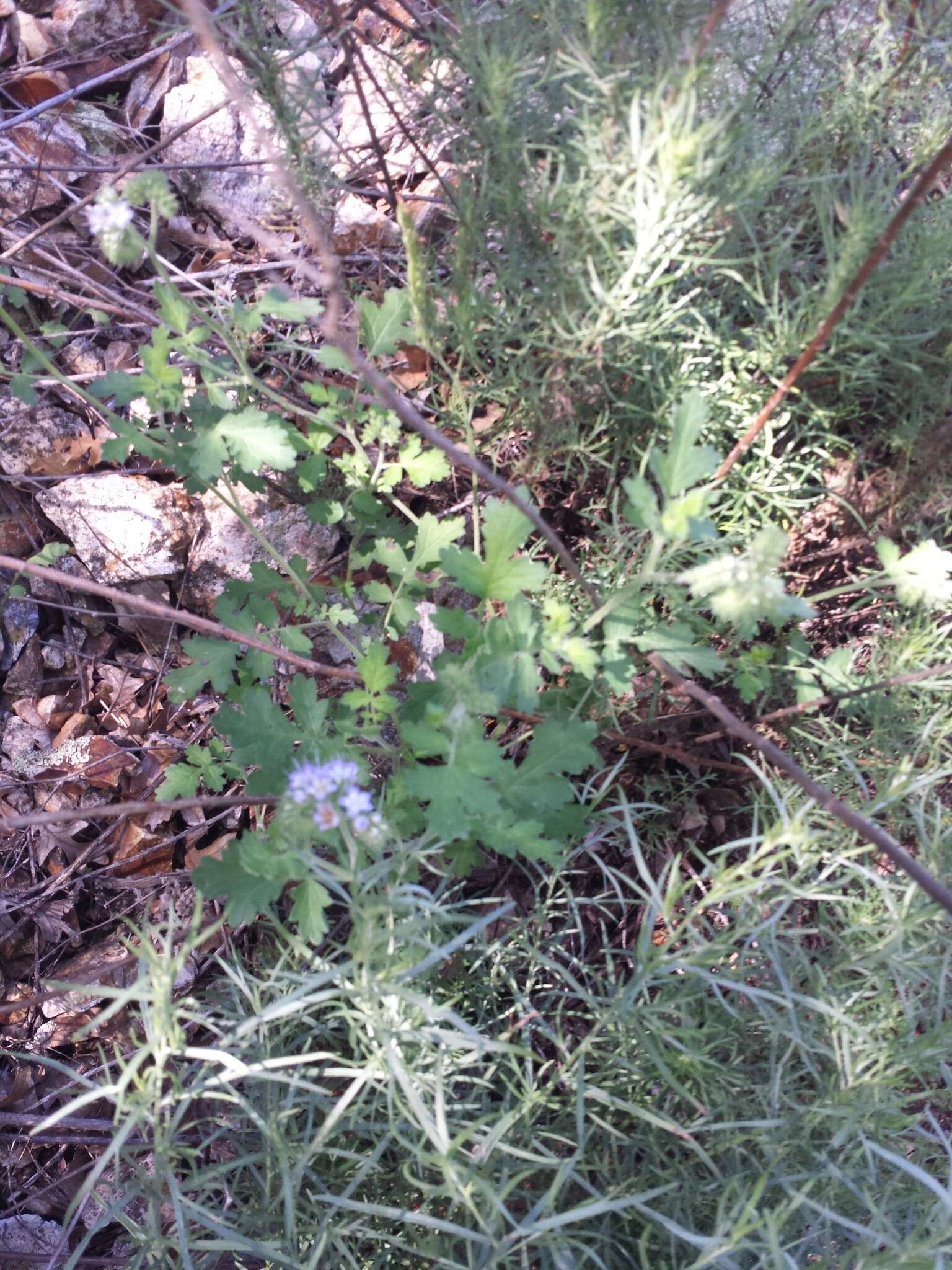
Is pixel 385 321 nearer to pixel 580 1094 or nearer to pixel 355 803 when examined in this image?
pixel 355 803

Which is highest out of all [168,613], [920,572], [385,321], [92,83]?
[92,83]

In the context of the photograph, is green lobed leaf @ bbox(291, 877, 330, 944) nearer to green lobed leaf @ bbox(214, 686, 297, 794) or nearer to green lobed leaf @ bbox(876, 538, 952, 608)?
green lobed leaf @ bbox(214, 686, 297, 794)

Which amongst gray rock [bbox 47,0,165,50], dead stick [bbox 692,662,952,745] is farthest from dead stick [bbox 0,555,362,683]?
gray rock [bbox 47,0,165,50]

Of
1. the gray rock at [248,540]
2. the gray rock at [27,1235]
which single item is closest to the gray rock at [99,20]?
the gray rock at [248,540]

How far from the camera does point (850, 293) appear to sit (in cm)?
161

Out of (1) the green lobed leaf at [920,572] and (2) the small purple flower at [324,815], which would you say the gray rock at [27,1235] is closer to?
(2) the small purple flower at [324,815]

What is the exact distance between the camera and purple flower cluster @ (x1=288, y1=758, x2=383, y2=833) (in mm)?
1385

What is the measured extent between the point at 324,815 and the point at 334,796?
0.09 meters

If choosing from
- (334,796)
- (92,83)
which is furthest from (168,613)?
(92,83)

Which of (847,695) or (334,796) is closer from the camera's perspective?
(334,796)

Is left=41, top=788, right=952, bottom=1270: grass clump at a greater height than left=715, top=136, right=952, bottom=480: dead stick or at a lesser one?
lesser

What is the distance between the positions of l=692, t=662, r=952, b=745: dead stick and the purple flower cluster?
93 cm

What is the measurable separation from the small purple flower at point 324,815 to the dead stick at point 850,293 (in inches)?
43.3

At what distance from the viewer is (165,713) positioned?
258cm
